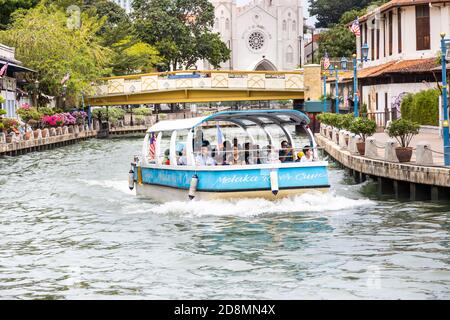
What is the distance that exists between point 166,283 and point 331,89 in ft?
256

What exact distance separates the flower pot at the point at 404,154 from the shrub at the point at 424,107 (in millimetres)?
18918

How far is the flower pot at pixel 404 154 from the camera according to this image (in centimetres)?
3412

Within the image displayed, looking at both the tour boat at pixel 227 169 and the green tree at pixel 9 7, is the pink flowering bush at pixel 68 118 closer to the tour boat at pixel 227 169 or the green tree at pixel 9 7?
the green tree at pixel 9 7

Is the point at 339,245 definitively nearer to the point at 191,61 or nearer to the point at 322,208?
the point at 322,208

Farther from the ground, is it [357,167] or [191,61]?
[191,61]

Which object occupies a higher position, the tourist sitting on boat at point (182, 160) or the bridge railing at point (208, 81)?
the bridge railing at point (208, 81)

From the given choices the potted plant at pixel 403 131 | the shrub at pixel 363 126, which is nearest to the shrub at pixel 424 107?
the shrub at pixel 363 126

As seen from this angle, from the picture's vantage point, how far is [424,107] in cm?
5516

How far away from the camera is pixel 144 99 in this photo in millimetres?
89625

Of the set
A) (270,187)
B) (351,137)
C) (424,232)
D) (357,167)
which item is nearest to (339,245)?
(424,232)

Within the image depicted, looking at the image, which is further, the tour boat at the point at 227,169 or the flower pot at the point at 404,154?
the flower pot at the point at 404,154

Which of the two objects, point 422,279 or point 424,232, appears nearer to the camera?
point 422,279

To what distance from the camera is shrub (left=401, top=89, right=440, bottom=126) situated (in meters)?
53.6

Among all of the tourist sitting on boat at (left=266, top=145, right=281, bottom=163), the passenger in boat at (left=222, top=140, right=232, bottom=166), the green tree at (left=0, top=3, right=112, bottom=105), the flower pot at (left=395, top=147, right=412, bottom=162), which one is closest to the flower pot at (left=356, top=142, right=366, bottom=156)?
the flower pot at (left=395, top=147, right=412, bottom=162)
